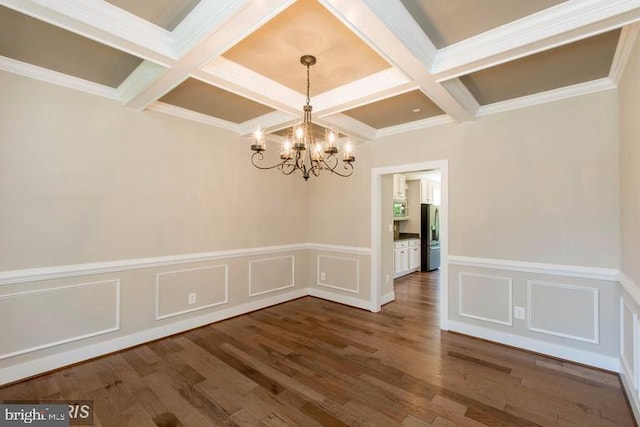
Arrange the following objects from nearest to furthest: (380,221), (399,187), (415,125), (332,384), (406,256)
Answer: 1. (332,384)
2. (415,125)
3. (380,221)
4. (406,256)
5. (399,187)

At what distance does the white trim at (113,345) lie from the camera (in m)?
2.40

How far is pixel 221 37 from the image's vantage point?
1802 millimetres

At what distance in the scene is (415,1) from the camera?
171 centimetres

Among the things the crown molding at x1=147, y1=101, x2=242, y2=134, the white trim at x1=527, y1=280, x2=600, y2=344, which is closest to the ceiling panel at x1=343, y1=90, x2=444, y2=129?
the crown molding at x1=147, y1=101, x2=242, y2=134

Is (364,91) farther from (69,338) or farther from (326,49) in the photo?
(69,338)

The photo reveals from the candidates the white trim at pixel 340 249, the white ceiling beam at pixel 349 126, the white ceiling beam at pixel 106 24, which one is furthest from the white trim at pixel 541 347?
the white ceiling beam at pixel 106 24

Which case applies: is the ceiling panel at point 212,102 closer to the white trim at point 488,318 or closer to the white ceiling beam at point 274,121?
the white ceiling beam at point 274,121

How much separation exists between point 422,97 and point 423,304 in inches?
124

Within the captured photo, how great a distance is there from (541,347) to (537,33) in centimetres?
292

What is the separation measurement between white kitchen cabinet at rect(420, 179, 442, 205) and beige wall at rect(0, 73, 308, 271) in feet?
15.5

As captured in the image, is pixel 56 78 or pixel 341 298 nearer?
pixel 56 78

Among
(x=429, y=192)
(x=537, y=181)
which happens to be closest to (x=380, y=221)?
(x=537, y=181)

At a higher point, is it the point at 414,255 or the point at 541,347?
the point at 414,255

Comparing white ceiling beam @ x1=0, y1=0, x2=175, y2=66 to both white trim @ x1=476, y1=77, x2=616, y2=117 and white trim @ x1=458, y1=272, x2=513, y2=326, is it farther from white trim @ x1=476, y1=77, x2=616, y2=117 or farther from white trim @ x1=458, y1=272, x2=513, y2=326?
white trim @ x1=458, y1=272, x2=513, y2=326
